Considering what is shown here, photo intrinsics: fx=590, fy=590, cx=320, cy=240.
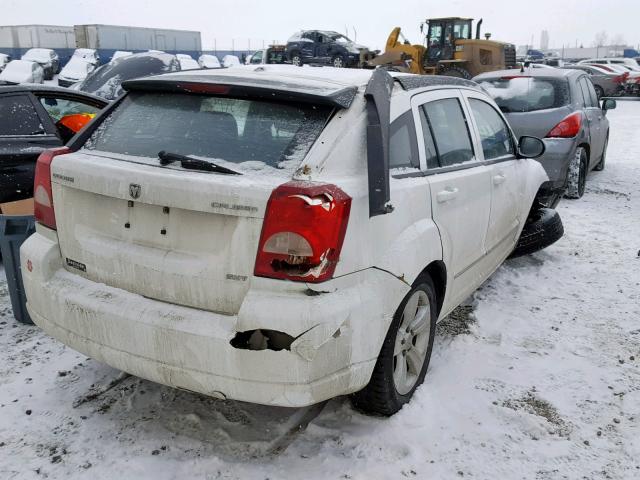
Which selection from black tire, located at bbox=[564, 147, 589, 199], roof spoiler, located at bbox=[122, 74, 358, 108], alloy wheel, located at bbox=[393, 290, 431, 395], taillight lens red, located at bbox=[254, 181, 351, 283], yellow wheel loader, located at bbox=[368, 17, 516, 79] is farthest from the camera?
yellow wheel loader, located at bbox=[368, 17, 516, 79]

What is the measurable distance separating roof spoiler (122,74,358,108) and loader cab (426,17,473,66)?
68.6 ft

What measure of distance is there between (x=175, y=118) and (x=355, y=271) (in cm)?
116

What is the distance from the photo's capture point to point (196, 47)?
164ft

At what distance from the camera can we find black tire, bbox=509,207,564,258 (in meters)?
5.18

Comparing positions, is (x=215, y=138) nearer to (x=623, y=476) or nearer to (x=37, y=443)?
(x=37, y=443)

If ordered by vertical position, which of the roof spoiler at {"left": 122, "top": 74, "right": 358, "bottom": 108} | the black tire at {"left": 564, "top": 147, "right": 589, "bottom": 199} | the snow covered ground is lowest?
the snow covered ground

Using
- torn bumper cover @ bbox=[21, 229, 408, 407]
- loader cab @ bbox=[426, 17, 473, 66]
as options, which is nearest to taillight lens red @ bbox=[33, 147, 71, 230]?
torn bumper cover @ bbox=[21, 229, 408, 407]

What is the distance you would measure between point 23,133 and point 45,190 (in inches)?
111

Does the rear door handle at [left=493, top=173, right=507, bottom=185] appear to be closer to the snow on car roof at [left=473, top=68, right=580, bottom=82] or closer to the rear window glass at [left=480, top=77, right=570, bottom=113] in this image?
the rear window glass at [left=480, top=77, right=570, bottom=113]

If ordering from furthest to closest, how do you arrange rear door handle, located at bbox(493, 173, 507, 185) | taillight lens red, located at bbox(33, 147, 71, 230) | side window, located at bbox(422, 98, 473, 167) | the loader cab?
the loader cab
rear door handle, located at bbox(493, 173, 507, 185)
side window, located at bbox(422, 98, 473, 167)
taillight lens red, located at bbox(33, 147, 71, 230)

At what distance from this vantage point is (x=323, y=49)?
30875 millimetres

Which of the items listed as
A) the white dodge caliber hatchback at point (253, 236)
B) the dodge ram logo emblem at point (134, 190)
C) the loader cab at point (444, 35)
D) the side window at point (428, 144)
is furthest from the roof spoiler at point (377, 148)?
the loader cab at point (444, 35)

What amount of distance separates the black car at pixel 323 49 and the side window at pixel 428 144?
89.3 ft

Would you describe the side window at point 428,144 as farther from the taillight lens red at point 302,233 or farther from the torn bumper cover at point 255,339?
the taillight lens red at point 302,233
